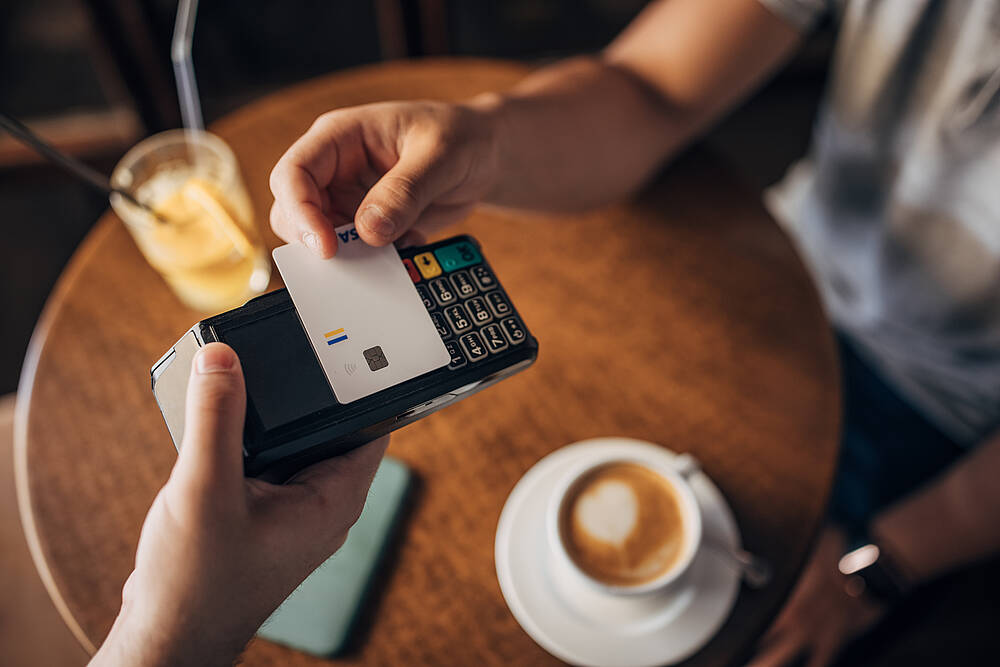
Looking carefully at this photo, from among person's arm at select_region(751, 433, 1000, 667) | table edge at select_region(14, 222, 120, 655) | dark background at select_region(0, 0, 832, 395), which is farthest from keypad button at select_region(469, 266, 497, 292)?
dark background at select_region(0, 0, 832, 395)

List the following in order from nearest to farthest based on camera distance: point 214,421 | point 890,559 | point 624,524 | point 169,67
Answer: point 214,421, point 624,524, point 890,559, point 169,67

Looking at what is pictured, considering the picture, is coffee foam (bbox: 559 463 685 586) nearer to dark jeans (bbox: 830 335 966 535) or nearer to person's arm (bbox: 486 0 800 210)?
person's arm (bbox: 486 0 800 210)

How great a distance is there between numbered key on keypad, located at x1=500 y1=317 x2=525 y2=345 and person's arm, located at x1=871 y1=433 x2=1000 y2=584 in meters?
0.51

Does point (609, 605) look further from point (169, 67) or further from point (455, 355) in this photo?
point (169, 67)

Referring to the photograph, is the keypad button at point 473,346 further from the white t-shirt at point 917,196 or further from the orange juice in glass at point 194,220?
the white t-shirt at point 917,196

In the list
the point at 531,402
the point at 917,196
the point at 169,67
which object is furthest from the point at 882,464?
the point at 169,67

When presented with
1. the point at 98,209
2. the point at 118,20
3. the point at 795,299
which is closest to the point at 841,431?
the point at 795,299

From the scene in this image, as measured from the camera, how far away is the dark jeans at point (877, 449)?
27.6 inches

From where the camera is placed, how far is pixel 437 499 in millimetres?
494

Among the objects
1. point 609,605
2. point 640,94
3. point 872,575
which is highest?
point 640,94

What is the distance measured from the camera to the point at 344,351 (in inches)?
11.9

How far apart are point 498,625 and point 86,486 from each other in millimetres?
306

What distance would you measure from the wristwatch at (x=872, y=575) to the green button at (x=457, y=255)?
1.79 ft

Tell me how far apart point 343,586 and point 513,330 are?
0.23m
